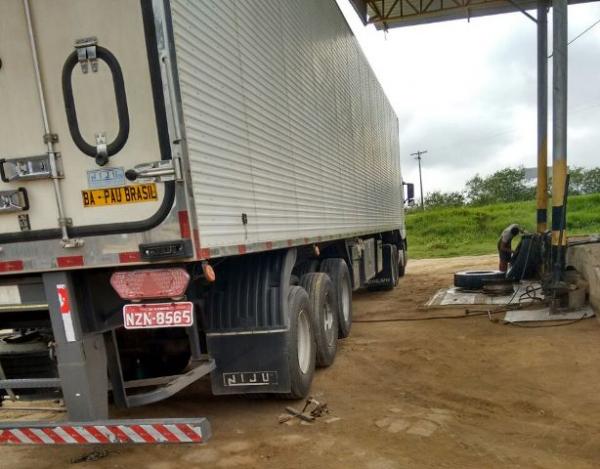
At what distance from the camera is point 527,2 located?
1250 centimetres

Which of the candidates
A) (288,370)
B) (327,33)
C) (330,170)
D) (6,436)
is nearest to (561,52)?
(327,33)

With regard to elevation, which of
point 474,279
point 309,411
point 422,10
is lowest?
point 474,279

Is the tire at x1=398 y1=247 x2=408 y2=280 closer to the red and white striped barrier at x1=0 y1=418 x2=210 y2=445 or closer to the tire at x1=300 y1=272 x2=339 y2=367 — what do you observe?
the tire at x1=300 y1=272 x2=339 y2=367

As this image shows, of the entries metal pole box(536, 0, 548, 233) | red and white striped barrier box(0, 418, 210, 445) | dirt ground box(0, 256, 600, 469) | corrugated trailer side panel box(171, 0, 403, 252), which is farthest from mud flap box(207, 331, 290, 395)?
metal pole box(536, 0, 548, 233)

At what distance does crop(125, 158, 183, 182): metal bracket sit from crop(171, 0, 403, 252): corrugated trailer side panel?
0.36 feet

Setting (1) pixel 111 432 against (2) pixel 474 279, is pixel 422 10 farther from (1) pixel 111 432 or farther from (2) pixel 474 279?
(1) pixel 111 432

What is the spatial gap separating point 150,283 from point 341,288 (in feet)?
13.2

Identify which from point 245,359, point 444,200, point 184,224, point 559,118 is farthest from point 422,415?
point 444,200

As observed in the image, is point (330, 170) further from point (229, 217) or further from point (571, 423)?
point (571, 423)

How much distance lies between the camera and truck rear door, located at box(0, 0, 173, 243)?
2.81m

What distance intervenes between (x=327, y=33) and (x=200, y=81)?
388 cm

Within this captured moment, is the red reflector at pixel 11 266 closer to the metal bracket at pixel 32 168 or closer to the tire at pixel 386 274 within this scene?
the metal bracket at pixel 32 168

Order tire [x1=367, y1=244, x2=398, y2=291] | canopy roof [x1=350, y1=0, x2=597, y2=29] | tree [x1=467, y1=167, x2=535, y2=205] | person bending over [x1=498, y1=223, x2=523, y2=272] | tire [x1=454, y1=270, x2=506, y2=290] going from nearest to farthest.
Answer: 1. tire [x1=454, y1=270, x2=506, y2=290]
2. person bending over [x1=498, y1=223, x2=523, y2=272]
3. tire [x1=367, y1=244, x2=398, y2=291]
4. canopy roof [x1=350, y1=0, x2=597, y2=29]
5. tree [x1=467, y1=167, x2=535, y2=205]

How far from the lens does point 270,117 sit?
429 centimetres
